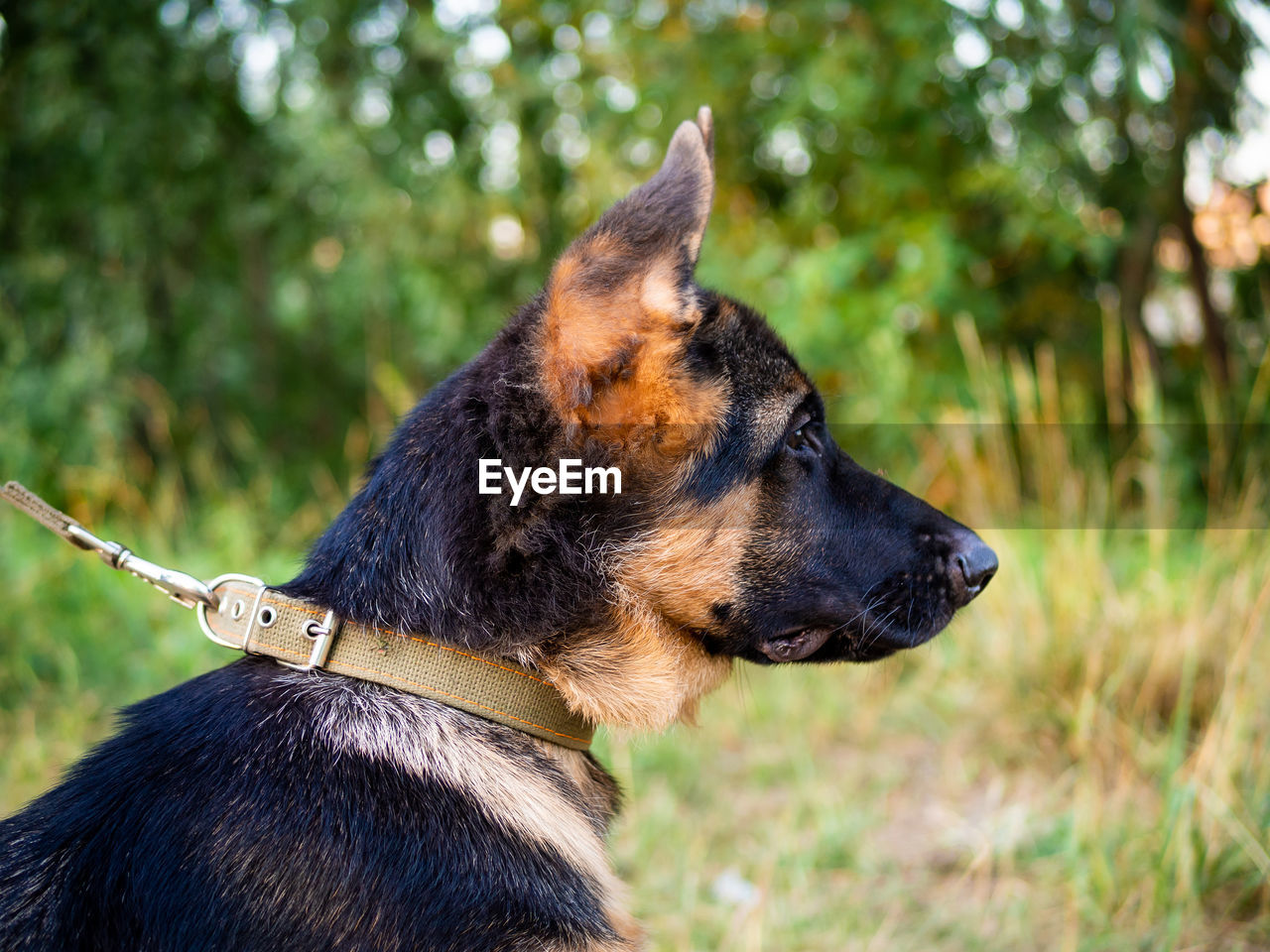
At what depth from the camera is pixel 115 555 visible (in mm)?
2236

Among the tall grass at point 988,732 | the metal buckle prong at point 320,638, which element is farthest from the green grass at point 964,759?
the metal buckle prong at point 320,638

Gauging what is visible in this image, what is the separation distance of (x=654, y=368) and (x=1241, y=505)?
3.78 meters

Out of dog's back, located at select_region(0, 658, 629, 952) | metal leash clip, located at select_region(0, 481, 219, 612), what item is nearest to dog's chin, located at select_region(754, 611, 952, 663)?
dog's back, located at select_region(0, 658, 629, 952)

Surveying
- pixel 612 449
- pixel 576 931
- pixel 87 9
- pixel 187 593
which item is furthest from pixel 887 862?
pixel 87 9

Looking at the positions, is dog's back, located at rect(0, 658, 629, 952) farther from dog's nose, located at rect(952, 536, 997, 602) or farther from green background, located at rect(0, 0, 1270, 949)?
green background, located at rect(0, 0, 1270, 949)

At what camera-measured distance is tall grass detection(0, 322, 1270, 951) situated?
3197mm

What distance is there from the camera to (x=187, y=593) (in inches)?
83.0

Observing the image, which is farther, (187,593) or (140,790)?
(187,593)

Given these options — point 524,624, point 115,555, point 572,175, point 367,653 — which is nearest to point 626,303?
point 524,624

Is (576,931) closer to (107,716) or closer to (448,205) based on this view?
(107,716)

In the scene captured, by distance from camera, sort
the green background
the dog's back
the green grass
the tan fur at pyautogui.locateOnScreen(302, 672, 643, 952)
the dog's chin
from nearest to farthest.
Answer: the dog's back
the tan fur at pyautogui.locateOnScreen(302, 672, 643, 952)
the dog's chin
the green grass
the green background

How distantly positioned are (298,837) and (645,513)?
3.33 feet

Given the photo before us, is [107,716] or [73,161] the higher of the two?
[73,161]

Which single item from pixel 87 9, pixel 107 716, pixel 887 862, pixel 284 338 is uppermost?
pixel 87 9
